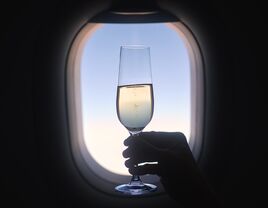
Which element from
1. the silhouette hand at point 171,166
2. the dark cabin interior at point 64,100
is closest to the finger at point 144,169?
the silhouette hand at point 171,166

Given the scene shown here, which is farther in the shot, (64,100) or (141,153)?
(64,100)

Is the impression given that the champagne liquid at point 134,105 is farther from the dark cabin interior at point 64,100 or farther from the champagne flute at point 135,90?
the dark cabin interior at point 64,100

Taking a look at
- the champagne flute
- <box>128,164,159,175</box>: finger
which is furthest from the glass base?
<box>128,164,159,175</box>: finger

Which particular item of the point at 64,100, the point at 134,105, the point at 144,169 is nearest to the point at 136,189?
the point at 144,169

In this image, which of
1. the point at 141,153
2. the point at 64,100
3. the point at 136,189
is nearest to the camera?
the point at 141,153

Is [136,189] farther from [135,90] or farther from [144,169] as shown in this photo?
[135,90]

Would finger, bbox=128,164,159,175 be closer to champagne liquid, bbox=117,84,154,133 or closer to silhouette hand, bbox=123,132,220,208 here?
silhouette hand, bbox=123,132,220,208

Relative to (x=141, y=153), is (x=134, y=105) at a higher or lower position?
higher

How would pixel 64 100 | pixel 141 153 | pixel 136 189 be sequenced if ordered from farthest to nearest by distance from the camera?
pixel 64 100 < pixel 136 189 < pixel 141 153
